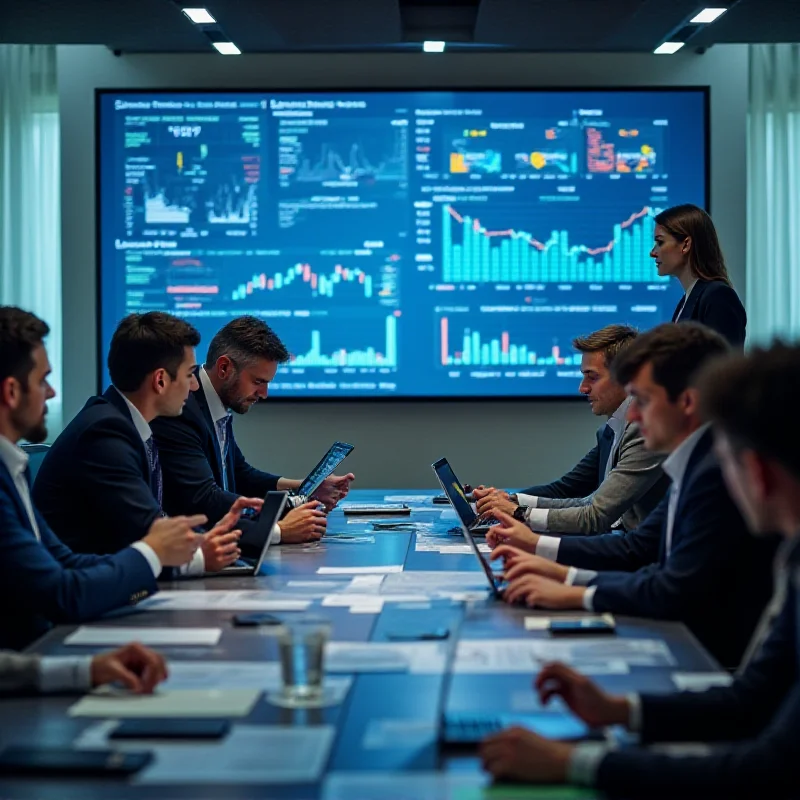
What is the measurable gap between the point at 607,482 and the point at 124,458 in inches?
60.3

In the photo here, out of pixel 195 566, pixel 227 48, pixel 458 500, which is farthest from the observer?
pixel 227 48

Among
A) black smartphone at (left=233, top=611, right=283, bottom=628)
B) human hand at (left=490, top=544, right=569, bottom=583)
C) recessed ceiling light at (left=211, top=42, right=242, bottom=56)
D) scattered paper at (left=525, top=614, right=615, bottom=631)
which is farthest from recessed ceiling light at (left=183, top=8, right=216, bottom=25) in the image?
scattered paper at (left=525, top=614, right=615, bottom=631)

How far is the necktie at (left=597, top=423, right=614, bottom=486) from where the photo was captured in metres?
4.38

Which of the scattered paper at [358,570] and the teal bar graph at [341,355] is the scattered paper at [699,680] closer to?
the scattered paper at [358,570]

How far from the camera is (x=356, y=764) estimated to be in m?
1.52

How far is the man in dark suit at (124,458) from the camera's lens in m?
3.07

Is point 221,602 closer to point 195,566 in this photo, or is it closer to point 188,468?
point 195,566

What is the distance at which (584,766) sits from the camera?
145cm

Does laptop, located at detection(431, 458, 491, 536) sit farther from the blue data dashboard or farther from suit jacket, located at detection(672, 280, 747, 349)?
the blue data dashboard

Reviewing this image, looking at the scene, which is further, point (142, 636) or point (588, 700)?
point (142, 636)

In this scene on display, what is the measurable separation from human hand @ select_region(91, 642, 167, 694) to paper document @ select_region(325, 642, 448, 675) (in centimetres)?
29

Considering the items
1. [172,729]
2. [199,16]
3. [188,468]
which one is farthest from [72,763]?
[199,16]

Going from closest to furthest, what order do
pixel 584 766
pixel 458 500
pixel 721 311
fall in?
pixel 584 766
pixel 458 500
pixel 721 311

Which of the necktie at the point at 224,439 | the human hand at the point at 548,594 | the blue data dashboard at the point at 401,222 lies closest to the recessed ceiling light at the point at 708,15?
the blue data dashboard at the point at 401,222
